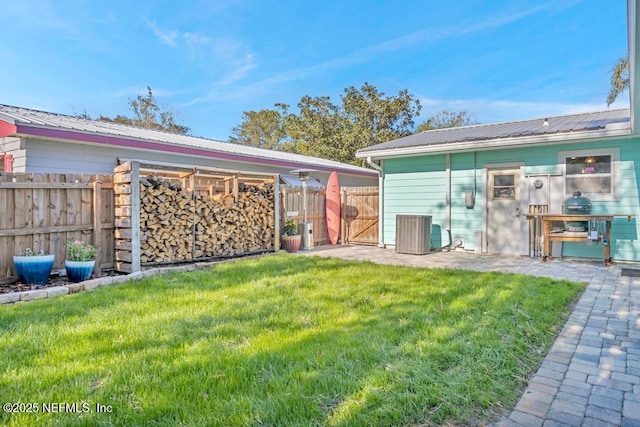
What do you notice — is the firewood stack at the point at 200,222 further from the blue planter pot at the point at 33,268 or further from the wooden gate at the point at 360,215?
the wooden gate at the point at 360,215

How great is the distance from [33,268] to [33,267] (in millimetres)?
14

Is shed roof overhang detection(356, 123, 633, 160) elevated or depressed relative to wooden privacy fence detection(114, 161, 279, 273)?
elevated

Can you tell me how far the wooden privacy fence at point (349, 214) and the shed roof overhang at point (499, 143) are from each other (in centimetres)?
131

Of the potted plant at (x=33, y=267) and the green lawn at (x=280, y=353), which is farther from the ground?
the potted plant at (x=33, y=267)

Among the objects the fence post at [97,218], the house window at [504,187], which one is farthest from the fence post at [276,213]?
the house window at [504,187]

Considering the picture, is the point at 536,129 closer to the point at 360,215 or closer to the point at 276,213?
the point at 360,215

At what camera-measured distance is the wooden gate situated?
32.3 feet

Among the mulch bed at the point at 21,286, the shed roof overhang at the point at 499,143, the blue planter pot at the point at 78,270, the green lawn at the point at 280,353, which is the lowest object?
the green lawn at the point at 280,353

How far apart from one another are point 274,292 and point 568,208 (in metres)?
5.60

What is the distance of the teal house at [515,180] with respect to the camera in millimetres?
6574

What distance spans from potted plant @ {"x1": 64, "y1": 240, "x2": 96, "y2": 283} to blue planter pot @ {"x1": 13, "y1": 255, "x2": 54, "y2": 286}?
23cm

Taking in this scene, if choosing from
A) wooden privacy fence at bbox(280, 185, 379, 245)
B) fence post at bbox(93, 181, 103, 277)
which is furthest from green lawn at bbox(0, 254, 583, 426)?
wooden privacy fence at bbox(280, 185, 379, 245)

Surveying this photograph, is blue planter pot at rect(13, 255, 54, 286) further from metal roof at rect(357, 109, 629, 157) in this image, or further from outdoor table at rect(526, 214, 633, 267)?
outdoor table at rect(526, 214, 633, 267)

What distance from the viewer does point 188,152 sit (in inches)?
348
